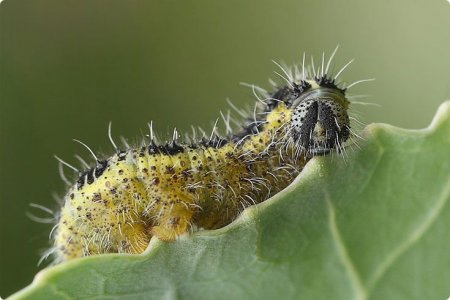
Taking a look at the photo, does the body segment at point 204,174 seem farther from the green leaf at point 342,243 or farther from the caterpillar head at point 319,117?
the green leaf at point 342,243

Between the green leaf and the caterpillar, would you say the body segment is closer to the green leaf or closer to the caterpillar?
the caterpillar

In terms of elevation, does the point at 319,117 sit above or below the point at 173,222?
above

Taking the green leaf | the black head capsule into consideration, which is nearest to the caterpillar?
the black head capsule

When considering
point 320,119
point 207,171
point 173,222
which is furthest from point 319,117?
point 173,222

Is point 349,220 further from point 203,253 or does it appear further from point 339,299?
point 203,253

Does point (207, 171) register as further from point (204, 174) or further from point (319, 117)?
point (319, 117)

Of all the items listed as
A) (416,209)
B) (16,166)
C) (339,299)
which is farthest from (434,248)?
(16,166)
